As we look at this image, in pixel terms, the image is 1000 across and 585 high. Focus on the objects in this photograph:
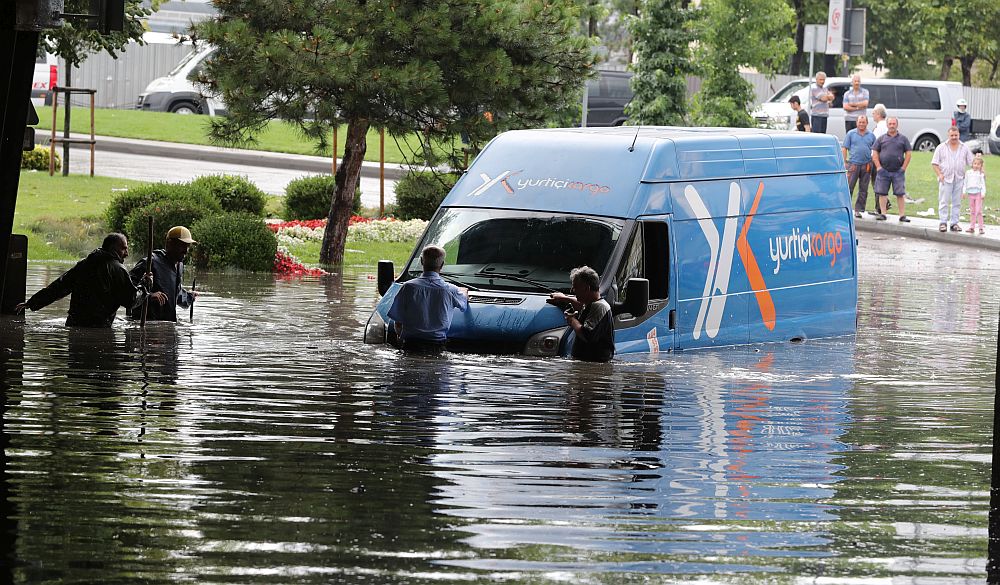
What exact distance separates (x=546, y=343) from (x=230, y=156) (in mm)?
25917

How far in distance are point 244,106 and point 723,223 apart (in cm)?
911

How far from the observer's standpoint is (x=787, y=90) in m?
46.7

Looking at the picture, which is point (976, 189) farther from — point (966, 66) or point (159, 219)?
point (966, 66)

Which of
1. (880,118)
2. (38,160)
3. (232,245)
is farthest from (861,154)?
(38,160)

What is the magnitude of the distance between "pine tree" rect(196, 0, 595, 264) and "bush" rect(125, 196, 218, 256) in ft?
3.84

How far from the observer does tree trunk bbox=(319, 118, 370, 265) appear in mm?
24500

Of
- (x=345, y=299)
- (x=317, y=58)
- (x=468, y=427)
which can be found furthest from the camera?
(x=317, y=58)

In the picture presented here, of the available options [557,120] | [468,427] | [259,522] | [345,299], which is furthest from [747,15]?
[259,522]

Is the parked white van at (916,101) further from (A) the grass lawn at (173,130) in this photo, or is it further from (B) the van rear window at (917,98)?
(A) the grass lawn at (173,130)

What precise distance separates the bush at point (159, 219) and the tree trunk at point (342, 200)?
1774 mm

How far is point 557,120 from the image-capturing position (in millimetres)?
41000

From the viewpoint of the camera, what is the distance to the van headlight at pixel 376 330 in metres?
14.5

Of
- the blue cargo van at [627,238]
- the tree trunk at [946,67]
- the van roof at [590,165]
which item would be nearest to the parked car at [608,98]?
the tree trunk at [946,67]

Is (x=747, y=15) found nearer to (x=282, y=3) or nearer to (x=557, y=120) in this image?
(x=557, y=120)
